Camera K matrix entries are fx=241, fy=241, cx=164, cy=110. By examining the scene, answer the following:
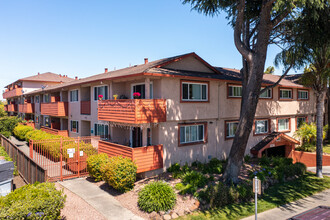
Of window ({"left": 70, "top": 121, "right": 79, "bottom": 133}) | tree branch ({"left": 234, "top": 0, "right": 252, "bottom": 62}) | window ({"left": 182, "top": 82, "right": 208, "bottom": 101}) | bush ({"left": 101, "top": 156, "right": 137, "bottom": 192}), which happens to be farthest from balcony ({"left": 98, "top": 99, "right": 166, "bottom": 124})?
window ({"left": 70, "top": 121, "right": 79, "bottom": 133})

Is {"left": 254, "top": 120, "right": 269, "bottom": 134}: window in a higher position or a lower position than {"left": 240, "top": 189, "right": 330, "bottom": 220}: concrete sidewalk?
higher

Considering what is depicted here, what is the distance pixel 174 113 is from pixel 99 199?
21.8ft

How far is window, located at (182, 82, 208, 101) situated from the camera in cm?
1603

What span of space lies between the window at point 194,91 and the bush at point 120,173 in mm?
5814

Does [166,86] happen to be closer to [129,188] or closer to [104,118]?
[104,118]

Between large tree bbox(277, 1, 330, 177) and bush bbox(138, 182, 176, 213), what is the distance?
12.0 m

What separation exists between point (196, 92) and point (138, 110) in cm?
490

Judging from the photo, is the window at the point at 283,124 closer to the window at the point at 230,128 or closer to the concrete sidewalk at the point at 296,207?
the window at the point at 230,128

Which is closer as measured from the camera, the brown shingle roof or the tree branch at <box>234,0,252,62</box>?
the tree branch at <box>234,0,252,62</box>

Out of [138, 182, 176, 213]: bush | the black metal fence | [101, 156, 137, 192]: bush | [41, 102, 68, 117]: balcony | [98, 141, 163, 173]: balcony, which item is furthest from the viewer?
[41, 102, 68, 117]: balcony

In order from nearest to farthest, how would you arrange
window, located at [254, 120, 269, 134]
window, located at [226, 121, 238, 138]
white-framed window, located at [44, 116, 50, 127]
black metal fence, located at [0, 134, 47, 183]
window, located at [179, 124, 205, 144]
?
black metal fence, located at [0, 134, 47, 183], window, located at [179, 124, 205, 144], window, located at [226, 121, 238, 138], window, located at [254, 120, 269, 134], white-framed window, located at [44, 116, 50, 127]

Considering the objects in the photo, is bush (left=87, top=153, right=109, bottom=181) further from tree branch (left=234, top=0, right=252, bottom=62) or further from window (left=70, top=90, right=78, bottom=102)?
window (left=70, top=90, right=78, bottom=102)

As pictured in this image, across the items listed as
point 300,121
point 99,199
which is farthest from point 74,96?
point 300,121

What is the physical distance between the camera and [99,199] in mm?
11977
